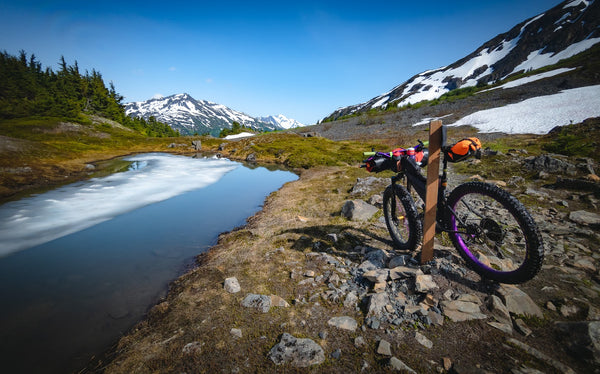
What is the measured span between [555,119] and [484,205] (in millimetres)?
27251

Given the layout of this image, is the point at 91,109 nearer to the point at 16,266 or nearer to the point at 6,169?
the point at 6,169

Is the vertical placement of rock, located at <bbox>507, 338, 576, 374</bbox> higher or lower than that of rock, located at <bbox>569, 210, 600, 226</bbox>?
higher

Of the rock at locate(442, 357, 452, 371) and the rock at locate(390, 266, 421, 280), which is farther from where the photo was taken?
the rock at locate(390, 266, 421, 280)

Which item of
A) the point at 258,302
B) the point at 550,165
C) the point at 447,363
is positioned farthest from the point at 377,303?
the point at 550,165

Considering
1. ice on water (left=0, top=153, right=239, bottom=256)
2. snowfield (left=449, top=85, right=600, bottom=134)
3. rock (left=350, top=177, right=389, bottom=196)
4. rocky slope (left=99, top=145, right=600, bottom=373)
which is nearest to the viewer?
rocky slope (left=99, top=145, right=600, bottom=373)

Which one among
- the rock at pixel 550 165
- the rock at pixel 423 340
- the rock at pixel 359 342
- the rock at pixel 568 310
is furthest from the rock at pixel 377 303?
the rock at pixel 550 165

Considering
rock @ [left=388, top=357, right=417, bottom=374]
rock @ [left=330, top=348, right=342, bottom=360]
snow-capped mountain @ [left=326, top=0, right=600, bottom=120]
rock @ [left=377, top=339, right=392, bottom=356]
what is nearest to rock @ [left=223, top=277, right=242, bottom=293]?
rock @ [left=330, top=348, right=342, bottom=360]

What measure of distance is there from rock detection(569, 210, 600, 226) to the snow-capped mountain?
259 ft

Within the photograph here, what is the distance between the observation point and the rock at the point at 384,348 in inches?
113

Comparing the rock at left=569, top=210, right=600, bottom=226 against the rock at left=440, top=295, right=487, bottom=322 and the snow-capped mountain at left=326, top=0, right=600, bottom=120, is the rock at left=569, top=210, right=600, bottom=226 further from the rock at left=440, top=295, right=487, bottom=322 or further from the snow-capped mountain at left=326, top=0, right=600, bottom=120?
the snow-capped mountain at left=326, top=0, right=600, bottom=120

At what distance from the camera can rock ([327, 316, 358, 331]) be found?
338cm

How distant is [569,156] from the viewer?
11.5 m

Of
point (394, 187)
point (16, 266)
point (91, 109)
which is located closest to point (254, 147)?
point (16, 266)

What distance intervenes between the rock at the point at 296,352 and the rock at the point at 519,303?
292 centimetres
